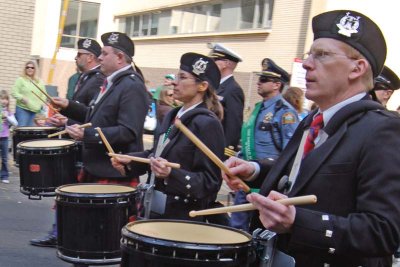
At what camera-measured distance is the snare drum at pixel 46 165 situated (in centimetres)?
541

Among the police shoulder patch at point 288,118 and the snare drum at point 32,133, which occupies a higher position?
the police shoulder patch at point 288,118

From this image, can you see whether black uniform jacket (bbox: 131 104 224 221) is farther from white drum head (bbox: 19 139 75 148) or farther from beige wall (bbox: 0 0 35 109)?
beige wall (bbox: 0 0 35 109)

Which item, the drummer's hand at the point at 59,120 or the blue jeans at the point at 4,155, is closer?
the drummer's hand at the point at 59,120

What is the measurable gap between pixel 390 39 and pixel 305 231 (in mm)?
14949

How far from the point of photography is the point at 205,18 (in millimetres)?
22016

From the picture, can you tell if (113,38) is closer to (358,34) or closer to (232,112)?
(232,112)

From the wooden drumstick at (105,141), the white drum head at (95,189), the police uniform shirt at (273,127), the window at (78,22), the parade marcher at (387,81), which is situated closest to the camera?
the white drum head at (95,189)

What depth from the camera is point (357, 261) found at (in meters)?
2.27

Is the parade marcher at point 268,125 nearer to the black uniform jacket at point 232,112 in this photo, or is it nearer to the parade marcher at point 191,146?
the black uniform jacket at point 232,112

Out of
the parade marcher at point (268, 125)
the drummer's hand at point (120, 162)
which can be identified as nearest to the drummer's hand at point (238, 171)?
the drummer's hand at point (120, 162)

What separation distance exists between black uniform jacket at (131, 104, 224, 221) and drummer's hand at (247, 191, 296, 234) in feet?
5.42

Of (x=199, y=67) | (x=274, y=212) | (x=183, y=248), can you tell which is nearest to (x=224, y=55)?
(x=199, y=67)

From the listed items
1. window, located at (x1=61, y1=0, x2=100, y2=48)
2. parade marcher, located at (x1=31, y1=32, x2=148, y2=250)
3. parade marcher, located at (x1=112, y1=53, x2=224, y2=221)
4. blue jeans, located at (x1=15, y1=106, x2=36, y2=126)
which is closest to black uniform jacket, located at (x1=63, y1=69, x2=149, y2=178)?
parade marcher, located at (x1=31, y1=32, x2=148, y2=250)

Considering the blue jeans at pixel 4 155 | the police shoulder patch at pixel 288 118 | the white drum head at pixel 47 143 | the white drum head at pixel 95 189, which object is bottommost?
the blue jeans at pixel 4 155
